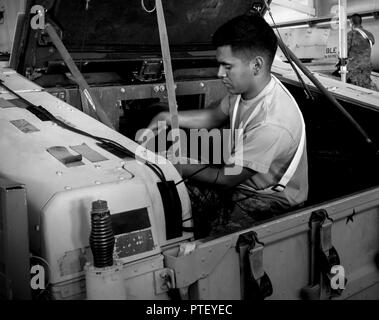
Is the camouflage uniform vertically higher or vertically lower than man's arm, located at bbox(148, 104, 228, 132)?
higher

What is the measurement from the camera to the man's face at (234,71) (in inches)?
86.3

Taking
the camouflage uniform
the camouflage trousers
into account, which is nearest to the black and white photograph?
the camouflage trousers

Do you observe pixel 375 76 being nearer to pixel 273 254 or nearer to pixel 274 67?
pixel 274 67

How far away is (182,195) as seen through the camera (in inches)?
65.6

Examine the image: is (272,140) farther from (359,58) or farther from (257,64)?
(359,58)

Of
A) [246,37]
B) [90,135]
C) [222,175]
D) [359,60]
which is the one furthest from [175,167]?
[359,60]

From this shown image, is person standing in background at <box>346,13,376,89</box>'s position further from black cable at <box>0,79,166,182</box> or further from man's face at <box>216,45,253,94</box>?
black cable at <box>0,79,166,182</box>

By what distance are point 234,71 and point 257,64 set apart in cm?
11

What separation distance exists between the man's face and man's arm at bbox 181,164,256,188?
0.43m

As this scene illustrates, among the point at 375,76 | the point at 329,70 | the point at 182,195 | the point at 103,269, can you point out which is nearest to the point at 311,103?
the point at 182,195

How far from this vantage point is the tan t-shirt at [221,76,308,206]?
79.9 inches

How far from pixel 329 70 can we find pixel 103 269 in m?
7.15

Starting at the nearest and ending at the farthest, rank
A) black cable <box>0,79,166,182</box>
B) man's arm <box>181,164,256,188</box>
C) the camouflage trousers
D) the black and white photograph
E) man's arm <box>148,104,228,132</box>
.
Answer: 1. the black and white photograph
2. black cable <box>0,79,166,182</box>
3. man's arm <box>181,164,256,188</box>
4. the camouflage trousers
5. man's arm <box>148,104,228,132</box>

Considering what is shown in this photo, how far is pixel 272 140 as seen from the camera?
2.04 meters
